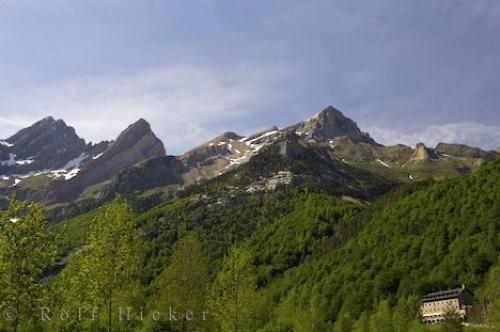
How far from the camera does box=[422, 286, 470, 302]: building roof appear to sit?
18462 cm

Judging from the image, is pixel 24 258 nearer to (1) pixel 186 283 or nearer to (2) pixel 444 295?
(1) pixel 186 283

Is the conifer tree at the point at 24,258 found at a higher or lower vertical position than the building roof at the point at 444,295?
higher

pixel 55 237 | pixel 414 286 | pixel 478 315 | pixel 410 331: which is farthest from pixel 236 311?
pixel 414 286

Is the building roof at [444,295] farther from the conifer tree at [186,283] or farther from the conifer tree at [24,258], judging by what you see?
the conifer tree at [24,258]

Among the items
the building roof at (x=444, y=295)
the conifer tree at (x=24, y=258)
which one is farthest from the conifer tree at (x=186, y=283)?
the building roof at (x=444, y=295)

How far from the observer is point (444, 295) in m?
189

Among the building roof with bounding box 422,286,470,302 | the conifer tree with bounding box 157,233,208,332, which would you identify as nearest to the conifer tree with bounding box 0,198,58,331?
the conifer tree with bounding box 157,233,208,332

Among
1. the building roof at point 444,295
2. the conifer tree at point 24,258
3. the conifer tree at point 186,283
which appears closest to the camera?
the conifer tree at point 24,258

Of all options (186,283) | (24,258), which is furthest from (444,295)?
(24,258)

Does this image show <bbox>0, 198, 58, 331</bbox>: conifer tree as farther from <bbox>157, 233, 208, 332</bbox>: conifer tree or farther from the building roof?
the building roof

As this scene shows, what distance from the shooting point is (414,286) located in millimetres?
198125

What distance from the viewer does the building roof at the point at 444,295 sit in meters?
185

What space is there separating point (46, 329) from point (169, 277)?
23.1m

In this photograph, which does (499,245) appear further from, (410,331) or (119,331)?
(119,331)
